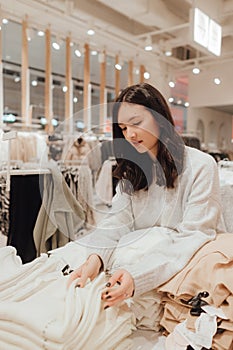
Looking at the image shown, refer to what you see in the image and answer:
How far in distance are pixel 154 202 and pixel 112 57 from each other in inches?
215

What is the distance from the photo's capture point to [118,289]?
87 cm

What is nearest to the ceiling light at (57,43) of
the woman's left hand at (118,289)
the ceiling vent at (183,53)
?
the ceiling vent at (183,53)

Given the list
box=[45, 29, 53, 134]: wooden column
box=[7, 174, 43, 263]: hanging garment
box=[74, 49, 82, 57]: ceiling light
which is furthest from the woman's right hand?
box=[74, 49, 82, 57]: ceiling light

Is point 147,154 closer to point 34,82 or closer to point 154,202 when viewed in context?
point 154,202

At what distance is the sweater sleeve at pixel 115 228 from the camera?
1.16 m

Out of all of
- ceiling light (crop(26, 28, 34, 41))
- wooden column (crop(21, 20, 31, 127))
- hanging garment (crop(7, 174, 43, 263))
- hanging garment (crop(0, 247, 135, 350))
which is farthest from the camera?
wooden column (crop(21, 20, 31, 127))

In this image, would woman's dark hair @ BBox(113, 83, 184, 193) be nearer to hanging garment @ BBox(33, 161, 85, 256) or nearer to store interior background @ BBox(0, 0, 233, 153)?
hanging garment @ BBox(33, 161, 85, 256)

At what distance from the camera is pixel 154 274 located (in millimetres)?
937

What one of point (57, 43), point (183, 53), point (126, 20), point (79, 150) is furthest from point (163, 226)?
point (183, 53)

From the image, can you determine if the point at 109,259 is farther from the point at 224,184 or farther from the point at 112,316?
the point at 224,184

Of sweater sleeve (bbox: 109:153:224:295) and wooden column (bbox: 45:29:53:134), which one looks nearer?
sweater sleeve (bbox: 109:153:224:295)

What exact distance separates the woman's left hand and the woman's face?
0.44 metres

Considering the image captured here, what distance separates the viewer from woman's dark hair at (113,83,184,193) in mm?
1122

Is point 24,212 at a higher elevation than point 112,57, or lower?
lower
